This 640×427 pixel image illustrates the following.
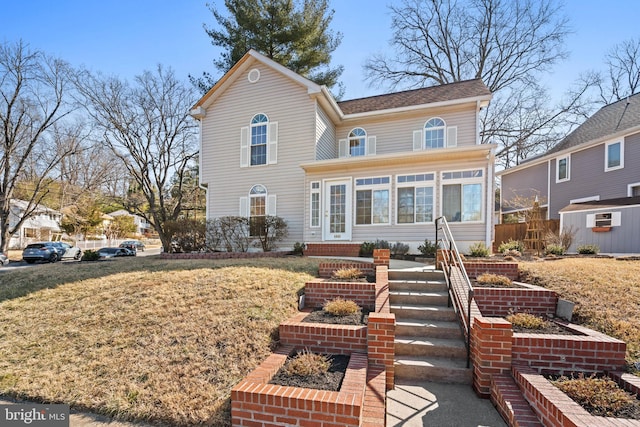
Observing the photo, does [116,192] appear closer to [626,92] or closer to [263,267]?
[263,267]

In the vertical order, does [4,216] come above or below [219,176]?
below

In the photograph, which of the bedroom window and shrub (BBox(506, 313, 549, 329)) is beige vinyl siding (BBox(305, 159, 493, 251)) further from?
the bedroom window

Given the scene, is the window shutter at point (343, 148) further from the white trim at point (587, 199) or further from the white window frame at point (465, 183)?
the white trim at point (587, 199)

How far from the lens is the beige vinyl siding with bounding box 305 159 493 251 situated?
920cm

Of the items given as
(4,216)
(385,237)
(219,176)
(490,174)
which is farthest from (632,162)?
(4,216)

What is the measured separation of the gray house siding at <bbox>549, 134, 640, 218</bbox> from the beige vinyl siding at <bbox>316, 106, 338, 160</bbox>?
11826mm

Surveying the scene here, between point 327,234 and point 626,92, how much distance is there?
23.3 metres

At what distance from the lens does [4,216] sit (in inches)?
805

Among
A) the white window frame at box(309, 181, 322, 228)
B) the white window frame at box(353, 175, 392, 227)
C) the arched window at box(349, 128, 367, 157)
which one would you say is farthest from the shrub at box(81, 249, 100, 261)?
the arched window at box(349, 128, 367, 157)

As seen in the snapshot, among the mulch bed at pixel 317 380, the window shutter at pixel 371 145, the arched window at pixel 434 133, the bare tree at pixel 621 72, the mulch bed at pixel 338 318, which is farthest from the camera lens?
the bare tree at pixel 621 72

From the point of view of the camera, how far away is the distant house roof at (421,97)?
11837 mm

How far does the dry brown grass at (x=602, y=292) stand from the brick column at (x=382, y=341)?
8.12ft

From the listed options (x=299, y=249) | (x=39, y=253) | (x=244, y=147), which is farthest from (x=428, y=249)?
(x=39, y=253)

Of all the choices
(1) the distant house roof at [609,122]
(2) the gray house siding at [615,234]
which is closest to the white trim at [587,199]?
(1) the distant house roof at [609,122]
